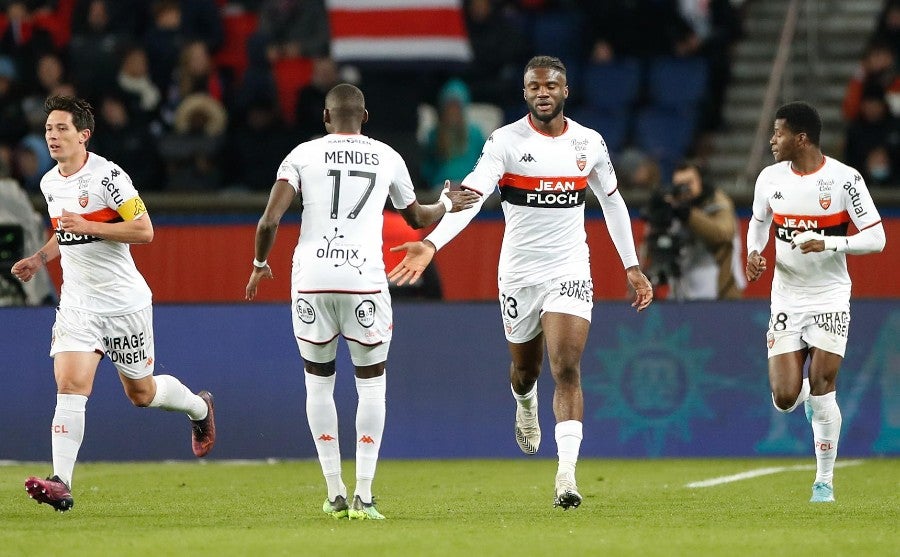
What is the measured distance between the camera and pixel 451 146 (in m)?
18.3

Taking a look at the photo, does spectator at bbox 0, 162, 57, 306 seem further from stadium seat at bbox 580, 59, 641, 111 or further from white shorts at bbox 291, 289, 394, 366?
stadium seat at bbox 580, 59, 641, 111

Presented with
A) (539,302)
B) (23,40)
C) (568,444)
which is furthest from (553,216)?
(23,40)

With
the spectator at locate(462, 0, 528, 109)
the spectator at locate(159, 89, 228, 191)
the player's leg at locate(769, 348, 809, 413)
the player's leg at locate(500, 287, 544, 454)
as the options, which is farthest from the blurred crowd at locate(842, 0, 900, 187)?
the player's leg at locate(500, 287, 544, 454)

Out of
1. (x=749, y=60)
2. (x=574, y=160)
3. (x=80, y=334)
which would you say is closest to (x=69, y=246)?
(x=80, y=334)

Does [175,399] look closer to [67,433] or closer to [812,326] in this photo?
[67,433]

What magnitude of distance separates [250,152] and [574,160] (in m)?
8.70

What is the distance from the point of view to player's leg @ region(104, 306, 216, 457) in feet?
34.2

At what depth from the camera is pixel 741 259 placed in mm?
16984

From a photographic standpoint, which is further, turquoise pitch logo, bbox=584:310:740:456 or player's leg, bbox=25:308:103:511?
turquoise pitch logo, bbox=584:310:740:456

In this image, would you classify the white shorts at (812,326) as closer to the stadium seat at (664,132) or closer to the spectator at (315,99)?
the spectator at (315,99)

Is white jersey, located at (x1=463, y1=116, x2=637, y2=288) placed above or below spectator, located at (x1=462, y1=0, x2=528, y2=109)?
below

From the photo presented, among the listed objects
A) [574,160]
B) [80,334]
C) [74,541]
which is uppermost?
[574,160]

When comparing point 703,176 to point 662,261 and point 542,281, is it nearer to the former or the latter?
point 662,261

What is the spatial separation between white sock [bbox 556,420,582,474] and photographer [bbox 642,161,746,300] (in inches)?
197
